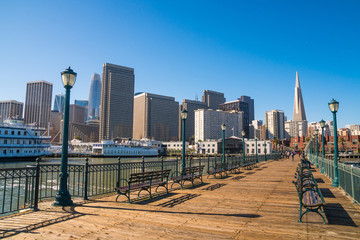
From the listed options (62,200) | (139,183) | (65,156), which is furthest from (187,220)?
(65,156)

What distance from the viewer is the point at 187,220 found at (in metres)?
6.75

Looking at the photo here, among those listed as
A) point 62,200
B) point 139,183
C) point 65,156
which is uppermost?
point 65,156

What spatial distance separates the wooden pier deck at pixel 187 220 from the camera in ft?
18.4

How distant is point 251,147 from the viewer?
145 metres

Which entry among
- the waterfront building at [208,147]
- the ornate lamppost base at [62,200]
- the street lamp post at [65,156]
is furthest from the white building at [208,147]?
the ornate lamppost base at [62,200]

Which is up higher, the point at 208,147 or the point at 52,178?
the point at 52,178

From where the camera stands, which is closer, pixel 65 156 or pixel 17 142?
pixel 65 156

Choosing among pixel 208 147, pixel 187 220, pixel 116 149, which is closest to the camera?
pixel 187 220

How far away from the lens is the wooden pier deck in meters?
5.61

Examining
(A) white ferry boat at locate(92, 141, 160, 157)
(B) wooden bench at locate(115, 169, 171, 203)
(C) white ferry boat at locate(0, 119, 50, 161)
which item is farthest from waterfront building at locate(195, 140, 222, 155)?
(B) wooden bench at locate(115, 169, 171, 203)

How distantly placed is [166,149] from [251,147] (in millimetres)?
55249

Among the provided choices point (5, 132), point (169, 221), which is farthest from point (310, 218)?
Answer: point (5, 132)

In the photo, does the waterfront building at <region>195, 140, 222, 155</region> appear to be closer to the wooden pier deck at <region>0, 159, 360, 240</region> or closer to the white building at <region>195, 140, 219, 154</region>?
the white building at <region>195, 140, 219, 154</region>

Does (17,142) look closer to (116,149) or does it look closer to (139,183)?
(116,149)
